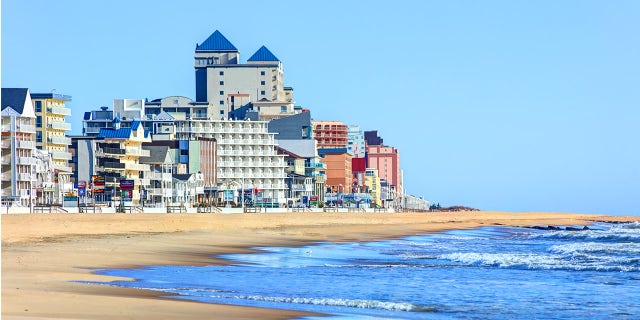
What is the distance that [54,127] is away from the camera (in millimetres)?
136875

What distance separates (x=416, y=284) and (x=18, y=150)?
84836mm

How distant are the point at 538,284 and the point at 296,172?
167 m

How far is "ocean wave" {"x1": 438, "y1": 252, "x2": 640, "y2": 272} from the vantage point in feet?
130

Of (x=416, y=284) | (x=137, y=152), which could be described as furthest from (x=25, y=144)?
(x=416, y=284)

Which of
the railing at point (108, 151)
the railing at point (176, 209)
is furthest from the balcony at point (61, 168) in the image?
the railing at point (176, 209)

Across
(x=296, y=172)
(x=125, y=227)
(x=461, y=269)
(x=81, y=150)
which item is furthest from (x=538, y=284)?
(x=296, y=172)

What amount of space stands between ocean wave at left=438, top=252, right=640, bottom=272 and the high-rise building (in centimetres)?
6636

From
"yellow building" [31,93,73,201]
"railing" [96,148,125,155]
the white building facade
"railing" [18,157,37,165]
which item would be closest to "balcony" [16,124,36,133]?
"railing" [18,157,37,165]

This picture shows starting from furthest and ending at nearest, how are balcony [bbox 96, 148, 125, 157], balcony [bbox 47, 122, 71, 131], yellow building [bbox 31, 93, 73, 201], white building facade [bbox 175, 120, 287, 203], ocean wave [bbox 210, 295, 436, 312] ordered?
white building facade [bbox 175, 120, 287, 203]
balcony [bbox 96, 148, 125, 157]
balcony [bbox 47, 122, 71, 131]
yellow building [bbox 31, 93, 73, 201]
ocean wave [bbox 210, 295, 436, 312]

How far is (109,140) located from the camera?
142m

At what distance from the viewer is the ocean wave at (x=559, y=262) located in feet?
130

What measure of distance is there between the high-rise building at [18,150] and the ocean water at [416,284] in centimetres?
6437

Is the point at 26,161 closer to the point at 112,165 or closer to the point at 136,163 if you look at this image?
the point at 112,165

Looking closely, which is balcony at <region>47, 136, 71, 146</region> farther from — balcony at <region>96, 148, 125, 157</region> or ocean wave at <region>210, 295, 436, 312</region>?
ocean wave at <region>210, 295, 436, 312</region>
